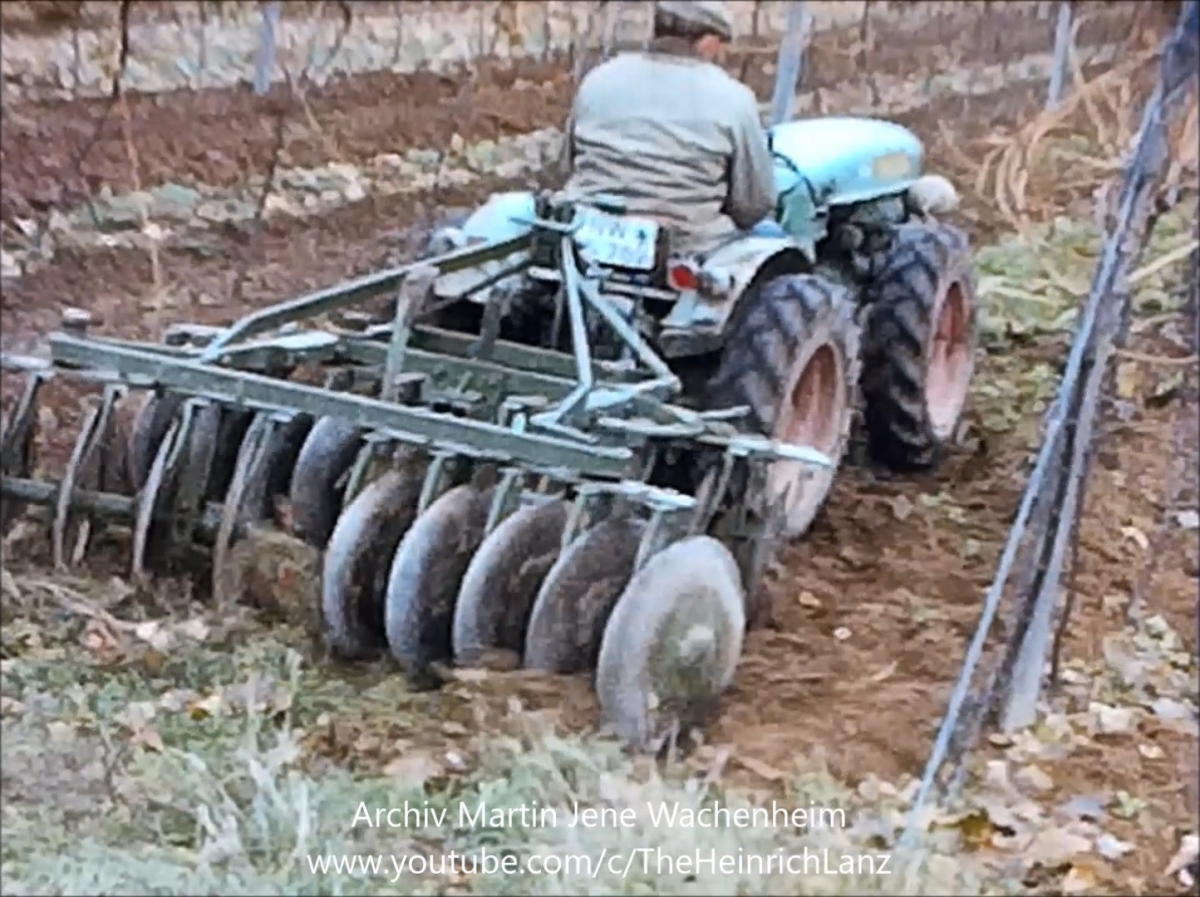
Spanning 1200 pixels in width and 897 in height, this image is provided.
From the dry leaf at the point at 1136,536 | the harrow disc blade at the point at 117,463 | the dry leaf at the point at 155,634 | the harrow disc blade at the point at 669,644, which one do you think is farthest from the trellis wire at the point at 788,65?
the dry leaf at the point at 155,634

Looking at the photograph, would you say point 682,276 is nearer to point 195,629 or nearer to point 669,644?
point 669,644

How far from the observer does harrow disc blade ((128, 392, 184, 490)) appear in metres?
5.49

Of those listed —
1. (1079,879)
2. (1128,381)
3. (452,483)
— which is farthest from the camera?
(1128,381)

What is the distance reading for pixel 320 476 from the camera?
5.42 meters

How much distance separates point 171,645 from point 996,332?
448 cm

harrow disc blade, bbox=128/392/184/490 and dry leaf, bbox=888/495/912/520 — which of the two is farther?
dry leaf, bbox=888/495/912/520

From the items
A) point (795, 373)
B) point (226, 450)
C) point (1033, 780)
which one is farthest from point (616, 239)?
point (1033, 780)

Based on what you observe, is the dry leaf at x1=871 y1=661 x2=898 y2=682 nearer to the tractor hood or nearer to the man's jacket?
the man's jacket

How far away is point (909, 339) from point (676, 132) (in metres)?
1.34

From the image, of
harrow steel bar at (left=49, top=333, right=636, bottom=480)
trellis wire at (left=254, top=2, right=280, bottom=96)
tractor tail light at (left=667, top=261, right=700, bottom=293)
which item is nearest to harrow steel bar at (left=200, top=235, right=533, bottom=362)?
harrow steel bar at (left=49, top=333, right=636, bottom=480)

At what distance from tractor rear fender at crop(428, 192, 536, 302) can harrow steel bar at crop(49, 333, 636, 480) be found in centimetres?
75

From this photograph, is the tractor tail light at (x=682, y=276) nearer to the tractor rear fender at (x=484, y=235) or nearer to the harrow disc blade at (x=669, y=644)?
the tractor rear fender at (x=484, y=235)

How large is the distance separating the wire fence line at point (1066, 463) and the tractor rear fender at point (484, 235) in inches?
63.5

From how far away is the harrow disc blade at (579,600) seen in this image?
4.83 metres
